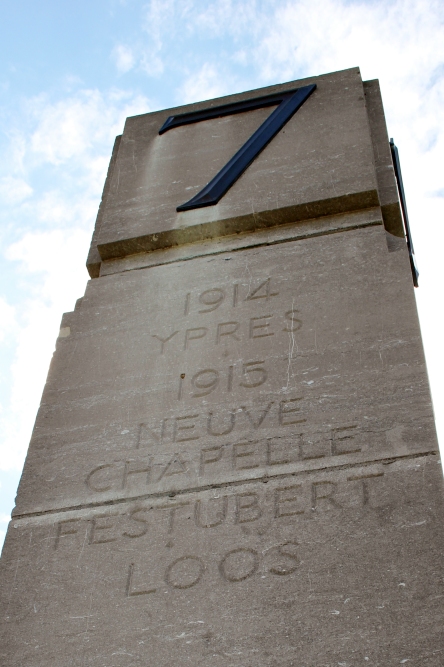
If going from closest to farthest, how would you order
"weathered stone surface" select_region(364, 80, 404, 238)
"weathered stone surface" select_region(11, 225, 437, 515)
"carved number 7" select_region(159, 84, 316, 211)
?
1. "weathered stone surface" select_region(11, 225, 437, 515)
2. "weathered stone surface" select_region(364, 80, 404, 238)
3. "carved number 7" select_region(159, 84, 316, 211)

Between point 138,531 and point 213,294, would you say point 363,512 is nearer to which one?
point 138,531

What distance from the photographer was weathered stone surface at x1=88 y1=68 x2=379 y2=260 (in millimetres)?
5367

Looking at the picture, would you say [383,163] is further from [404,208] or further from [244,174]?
[244,174]

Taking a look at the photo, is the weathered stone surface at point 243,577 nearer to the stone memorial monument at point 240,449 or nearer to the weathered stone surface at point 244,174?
the stone memorial monument at point 240,449

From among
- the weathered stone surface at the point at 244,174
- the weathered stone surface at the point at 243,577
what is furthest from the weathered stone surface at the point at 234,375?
the weathered stone surface at the point at 244,174

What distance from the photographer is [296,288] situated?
4656 mm

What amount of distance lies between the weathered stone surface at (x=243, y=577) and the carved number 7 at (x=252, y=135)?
8.03ft

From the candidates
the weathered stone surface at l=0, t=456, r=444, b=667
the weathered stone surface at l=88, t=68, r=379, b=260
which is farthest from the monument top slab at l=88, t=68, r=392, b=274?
the weathered stone surface at l=0, t=456, r=444, b=667

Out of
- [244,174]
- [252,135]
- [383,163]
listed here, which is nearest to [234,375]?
[244,174]

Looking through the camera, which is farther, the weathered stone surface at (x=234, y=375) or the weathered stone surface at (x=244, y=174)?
the weathered stone surface at (x=244, y=174)

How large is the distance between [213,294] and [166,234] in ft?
2.56

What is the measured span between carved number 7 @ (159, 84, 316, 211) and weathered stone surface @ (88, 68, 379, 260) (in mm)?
48

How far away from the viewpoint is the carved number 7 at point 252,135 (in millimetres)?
5672

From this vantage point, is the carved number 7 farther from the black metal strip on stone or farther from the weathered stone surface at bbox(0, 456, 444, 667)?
the weathered stone surface at bbox(0, 456, 444, 667)
